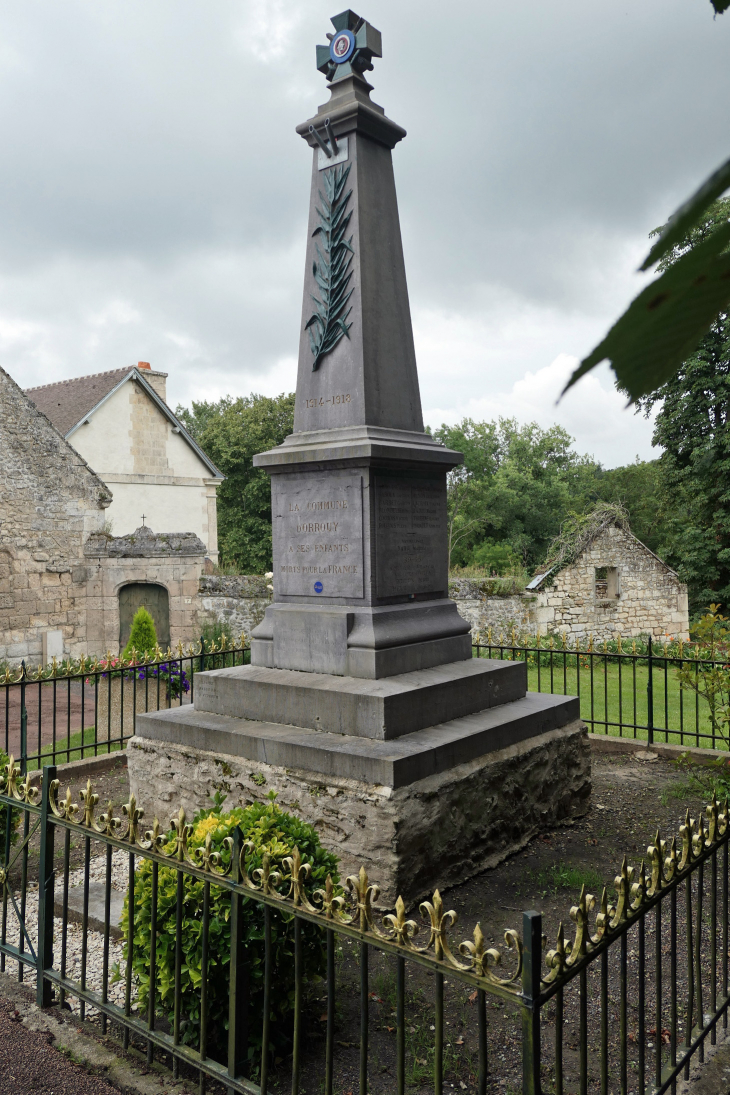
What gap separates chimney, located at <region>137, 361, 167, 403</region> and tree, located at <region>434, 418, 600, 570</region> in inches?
524

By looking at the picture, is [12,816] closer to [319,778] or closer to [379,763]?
[319,778]

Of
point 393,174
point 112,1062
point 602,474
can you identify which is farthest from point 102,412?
point 602,474

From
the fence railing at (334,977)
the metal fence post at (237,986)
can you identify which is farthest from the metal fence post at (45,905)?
the metal fence post at (237,986)

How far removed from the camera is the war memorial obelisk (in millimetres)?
4957

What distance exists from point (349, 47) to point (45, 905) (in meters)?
5.87

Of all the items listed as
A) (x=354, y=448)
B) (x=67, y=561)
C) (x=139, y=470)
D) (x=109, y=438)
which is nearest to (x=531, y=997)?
(x=354, y=448)

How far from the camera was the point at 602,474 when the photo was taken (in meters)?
47.2

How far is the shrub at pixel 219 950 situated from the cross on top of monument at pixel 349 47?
534cm

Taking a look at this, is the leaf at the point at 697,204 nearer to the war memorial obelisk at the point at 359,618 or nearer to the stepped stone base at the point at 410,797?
the stepped stone base at the point at 410,797

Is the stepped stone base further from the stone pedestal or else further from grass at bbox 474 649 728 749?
grass at bbox 474 649 728 749

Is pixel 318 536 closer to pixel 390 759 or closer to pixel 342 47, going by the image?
pixel 390 759

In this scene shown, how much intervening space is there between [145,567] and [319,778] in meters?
11.3

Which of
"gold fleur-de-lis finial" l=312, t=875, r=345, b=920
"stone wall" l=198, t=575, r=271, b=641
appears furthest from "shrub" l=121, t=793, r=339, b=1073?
"stone wall" l=198, t=575, r=271, b=641

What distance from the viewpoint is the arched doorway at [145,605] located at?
49.8 feet
